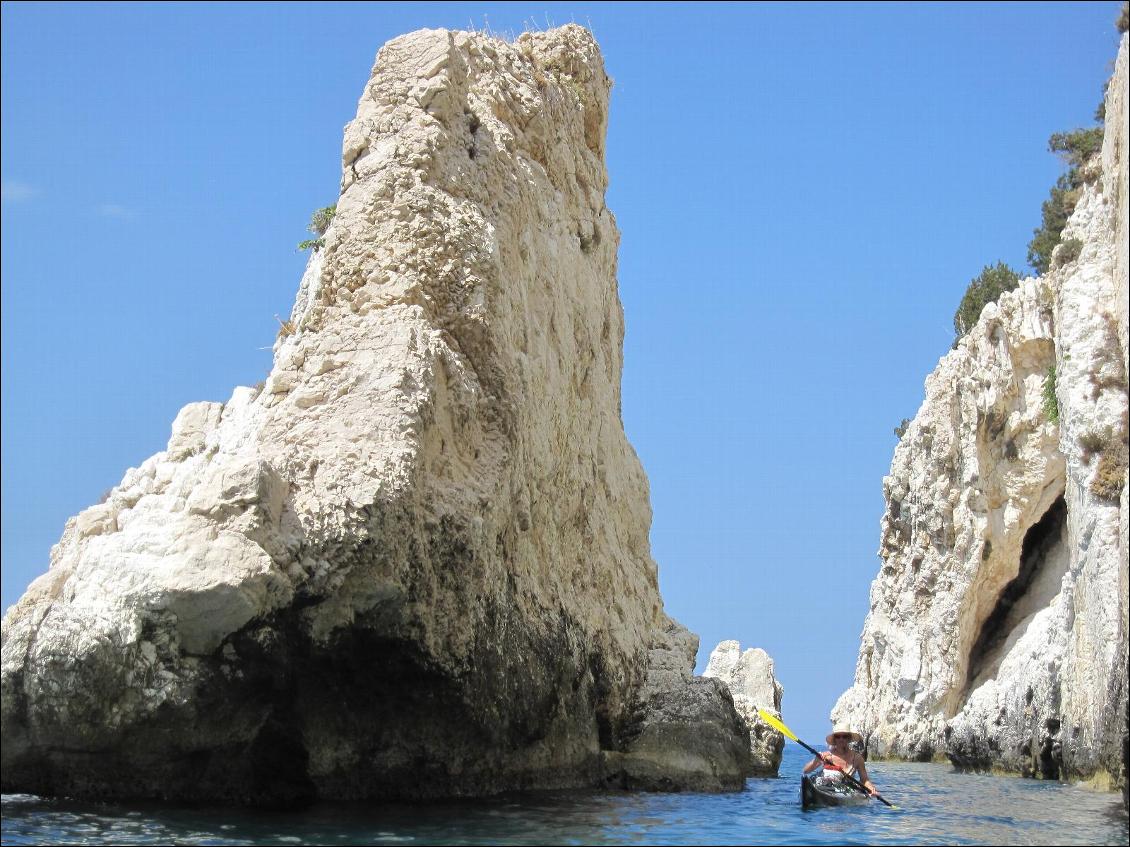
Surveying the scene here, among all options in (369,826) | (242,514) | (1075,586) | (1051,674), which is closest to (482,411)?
(242,514)

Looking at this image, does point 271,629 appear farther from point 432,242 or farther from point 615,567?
point 615,567

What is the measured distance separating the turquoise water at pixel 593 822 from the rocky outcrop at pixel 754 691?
4783mm

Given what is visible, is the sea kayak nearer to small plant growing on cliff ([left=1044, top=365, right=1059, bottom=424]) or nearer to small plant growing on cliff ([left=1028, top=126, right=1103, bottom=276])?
small plant growing on cliff ([left=1044, top=365, right=1059, bottom=424])

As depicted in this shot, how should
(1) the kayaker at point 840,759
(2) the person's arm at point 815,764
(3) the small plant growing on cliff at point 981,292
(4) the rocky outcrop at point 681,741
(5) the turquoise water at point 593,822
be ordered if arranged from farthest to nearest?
(3) the small plant growing on cliff at point 981,292, (4) the rocky outcrop at point 681,741, (2) the person's arm at point 815,764, (1) the kayaker at point 840,759, (5) the turquoise water at point 593,822

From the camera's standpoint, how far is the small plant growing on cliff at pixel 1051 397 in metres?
32.8

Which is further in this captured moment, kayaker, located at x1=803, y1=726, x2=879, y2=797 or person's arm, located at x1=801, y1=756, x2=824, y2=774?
person's arm, located at x1=801, y1=756, x2=824, y2=774

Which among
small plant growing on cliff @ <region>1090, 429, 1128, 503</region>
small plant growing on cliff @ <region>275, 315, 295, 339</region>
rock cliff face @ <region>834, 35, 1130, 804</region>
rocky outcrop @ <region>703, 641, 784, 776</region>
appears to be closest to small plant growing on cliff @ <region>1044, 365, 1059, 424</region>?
rock cliff face @ <region>834, 35, 1130, 804</region>

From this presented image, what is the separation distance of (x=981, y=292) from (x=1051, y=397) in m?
18.3

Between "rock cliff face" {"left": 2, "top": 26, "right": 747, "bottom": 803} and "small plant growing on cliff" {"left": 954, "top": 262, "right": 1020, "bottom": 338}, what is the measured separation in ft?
104

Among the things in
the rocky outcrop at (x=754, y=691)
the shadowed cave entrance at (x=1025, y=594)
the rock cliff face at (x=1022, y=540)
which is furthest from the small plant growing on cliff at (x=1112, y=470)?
the shadowed cave entrance at (x=1025, y=594)

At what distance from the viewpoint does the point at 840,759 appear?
1873 centimetres

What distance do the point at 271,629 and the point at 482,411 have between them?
4.76m

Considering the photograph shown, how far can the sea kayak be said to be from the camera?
711 inches

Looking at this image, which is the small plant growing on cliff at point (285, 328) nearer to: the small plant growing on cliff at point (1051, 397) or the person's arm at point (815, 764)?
the person's arm at point (815, 764)
